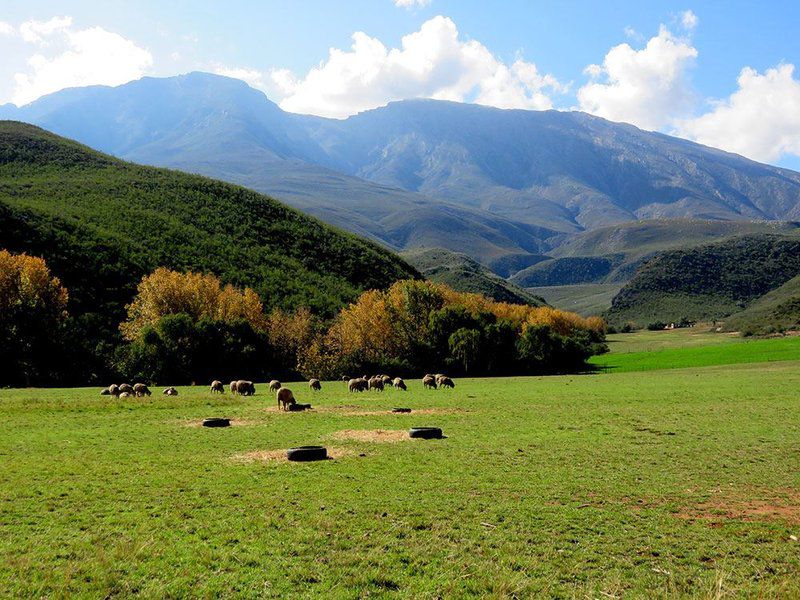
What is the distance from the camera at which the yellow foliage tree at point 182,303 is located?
6844 centimetres

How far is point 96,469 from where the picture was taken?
1639cm

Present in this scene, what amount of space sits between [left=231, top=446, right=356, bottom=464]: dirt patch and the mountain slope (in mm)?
66543

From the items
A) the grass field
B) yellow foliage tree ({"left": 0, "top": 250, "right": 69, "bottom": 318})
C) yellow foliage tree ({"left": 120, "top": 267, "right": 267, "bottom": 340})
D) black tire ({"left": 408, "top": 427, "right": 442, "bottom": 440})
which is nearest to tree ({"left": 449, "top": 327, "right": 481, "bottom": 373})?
yellow foliage tree ({"left": 120, "top": 267, "right": 267, "bottom": 340})

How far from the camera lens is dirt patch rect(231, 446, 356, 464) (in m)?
18.2

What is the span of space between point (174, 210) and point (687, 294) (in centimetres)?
15889

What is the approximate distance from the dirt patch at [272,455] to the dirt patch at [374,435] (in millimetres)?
2284

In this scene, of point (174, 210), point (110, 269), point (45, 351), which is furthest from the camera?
point (174, 210)

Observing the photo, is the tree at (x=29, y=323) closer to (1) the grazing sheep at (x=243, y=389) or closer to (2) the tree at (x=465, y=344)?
(1) the grazing sheep at (x=243, y=389)

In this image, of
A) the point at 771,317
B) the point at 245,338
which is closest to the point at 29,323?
the point at 245,338

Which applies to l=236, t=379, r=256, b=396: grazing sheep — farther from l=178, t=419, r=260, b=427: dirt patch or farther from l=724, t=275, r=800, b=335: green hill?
l=724, t=275, r=800, b=335: green hill

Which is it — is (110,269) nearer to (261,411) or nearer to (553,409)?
(261,411)

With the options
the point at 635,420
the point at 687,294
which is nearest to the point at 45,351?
the point at 635,420

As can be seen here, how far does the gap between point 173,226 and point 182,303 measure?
Result: 124 feet

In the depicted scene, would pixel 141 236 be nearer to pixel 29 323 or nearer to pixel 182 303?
pixel 182 303
